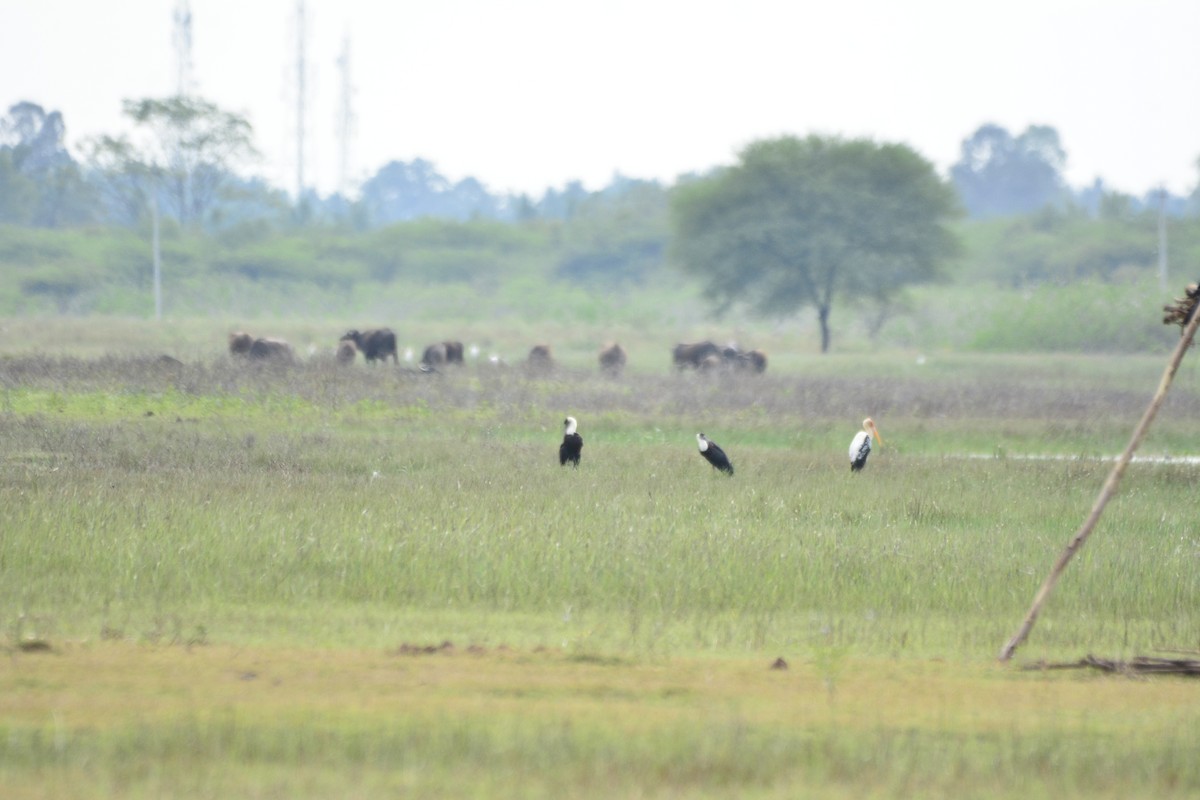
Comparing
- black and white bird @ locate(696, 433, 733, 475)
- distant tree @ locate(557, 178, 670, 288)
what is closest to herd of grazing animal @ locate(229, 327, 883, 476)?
black and white bird @ locate(696, 433, 733, 475)

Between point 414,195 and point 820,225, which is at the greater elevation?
point 414,195

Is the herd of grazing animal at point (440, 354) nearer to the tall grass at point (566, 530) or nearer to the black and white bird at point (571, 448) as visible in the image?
the tall grass at point (566, 530)

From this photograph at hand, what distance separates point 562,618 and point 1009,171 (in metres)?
136

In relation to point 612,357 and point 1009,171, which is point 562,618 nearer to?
point 612,357

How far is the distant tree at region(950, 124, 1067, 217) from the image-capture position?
137750mm

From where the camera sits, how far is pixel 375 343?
3788 cm

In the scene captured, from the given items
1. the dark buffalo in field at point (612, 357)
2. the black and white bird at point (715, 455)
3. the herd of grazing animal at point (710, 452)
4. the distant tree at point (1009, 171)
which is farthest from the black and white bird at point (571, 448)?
the distant tree at point (1009, 171)

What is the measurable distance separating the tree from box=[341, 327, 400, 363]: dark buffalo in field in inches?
749

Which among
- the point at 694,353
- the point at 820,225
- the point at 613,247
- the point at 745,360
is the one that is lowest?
the point at 745,360

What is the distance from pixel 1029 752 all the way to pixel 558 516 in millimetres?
6621

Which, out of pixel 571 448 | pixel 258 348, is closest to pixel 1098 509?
pixel 571 448

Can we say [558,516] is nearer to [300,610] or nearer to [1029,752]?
[300,610]

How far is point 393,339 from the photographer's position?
38.2 m

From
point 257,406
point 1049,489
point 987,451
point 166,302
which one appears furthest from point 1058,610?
point 166,302
